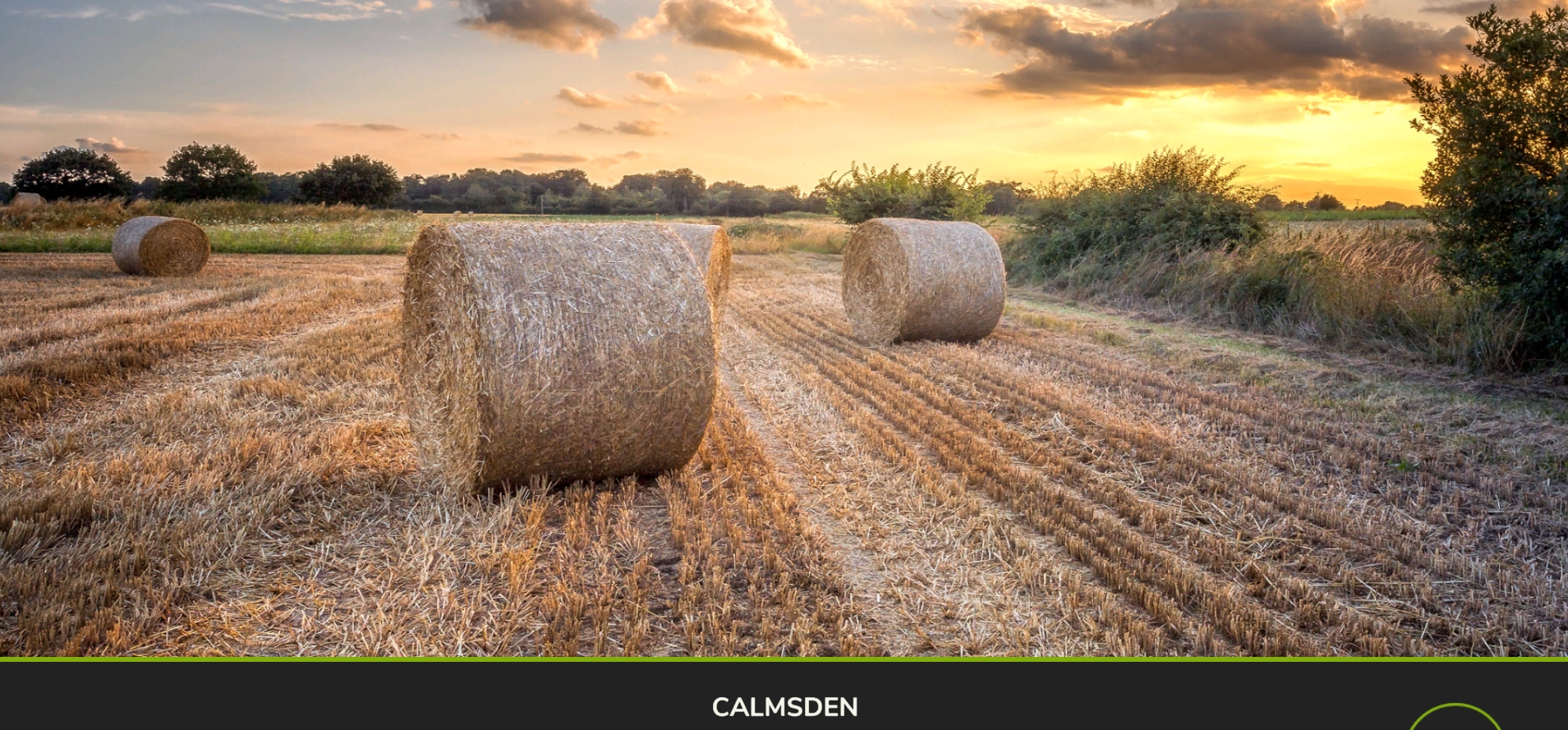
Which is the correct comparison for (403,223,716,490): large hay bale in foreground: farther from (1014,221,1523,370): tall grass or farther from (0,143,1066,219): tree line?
(0,143,1066,219): tree line

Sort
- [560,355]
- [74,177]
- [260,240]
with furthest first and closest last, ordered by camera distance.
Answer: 1. [74,177]
2. [260,240]
3. [560,355]

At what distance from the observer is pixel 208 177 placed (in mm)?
51469

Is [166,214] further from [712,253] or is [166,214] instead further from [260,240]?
[712,253]

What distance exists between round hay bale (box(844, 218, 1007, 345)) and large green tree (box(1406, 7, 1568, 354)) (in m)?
4.64

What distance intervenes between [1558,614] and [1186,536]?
1461 millimetres

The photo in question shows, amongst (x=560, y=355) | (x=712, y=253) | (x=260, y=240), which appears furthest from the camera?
(x=260, y=240)

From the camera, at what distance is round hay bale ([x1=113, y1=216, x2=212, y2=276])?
16.0m

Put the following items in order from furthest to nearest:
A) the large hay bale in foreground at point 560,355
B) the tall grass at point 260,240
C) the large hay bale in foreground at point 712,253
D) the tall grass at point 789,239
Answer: the tall grass at point 789,239
the tall grass at point 260,240
the large hay bale in foreground at point 712,253
the large hay bale in foreground at point 560,355

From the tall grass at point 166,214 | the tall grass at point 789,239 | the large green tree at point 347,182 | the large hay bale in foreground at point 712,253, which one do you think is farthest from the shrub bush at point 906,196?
the large green tree at point 347,182

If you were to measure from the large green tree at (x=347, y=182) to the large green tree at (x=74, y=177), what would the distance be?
9411 millimetres

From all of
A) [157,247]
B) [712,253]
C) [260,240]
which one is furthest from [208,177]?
[712,253]

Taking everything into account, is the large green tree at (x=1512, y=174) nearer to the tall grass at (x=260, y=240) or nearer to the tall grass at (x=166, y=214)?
the tall grass at (x=260, y=240)

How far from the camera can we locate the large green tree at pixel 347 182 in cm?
5403

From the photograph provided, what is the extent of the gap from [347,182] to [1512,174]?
194ft
